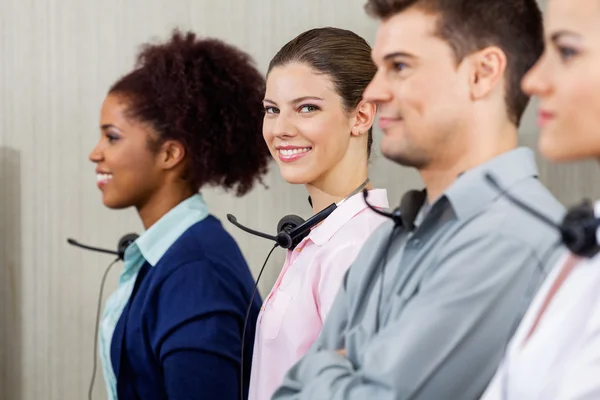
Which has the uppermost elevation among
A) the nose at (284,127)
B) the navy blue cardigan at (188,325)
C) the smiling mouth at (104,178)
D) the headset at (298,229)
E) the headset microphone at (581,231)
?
the nose at (284,127)

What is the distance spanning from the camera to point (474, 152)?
1.23 meters

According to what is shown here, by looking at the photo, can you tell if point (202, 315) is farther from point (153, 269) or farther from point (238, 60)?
point (238, 60)

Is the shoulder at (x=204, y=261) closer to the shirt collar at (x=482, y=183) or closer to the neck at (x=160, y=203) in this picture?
the neck at (x=160, y=203)

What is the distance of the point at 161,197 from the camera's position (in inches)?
88.7

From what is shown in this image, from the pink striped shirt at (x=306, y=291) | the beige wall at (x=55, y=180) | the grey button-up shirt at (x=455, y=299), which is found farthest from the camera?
the beige wall at (x=55, y=180)

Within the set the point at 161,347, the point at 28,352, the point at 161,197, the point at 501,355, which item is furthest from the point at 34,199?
the point at 501,355

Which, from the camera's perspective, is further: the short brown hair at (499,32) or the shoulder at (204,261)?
the shoulder at (204,261)

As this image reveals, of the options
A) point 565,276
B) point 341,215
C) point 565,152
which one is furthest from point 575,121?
point 341,215

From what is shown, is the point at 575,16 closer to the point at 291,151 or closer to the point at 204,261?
the point at 291,151

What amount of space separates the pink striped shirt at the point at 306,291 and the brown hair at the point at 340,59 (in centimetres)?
21

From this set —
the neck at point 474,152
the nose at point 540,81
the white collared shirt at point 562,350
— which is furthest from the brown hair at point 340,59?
the white collared shirt at point 562,350

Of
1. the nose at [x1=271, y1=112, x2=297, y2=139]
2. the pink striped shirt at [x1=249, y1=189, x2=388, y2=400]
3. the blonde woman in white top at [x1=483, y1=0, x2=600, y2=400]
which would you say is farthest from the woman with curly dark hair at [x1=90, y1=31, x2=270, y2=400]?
the blonde woman in white top at [x1=483, y1=0, x2=600, y2=400]

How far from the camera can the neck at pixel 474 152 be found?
123cm

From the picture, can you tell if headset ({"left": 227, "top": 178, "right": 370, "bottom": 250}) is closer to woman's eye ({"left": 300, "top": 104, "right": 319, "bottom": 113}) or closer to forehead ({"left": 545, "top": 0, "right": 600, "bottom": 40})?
woman's eye ({"left": 300, "top": 104, "right": 319, "bottom": 113})
